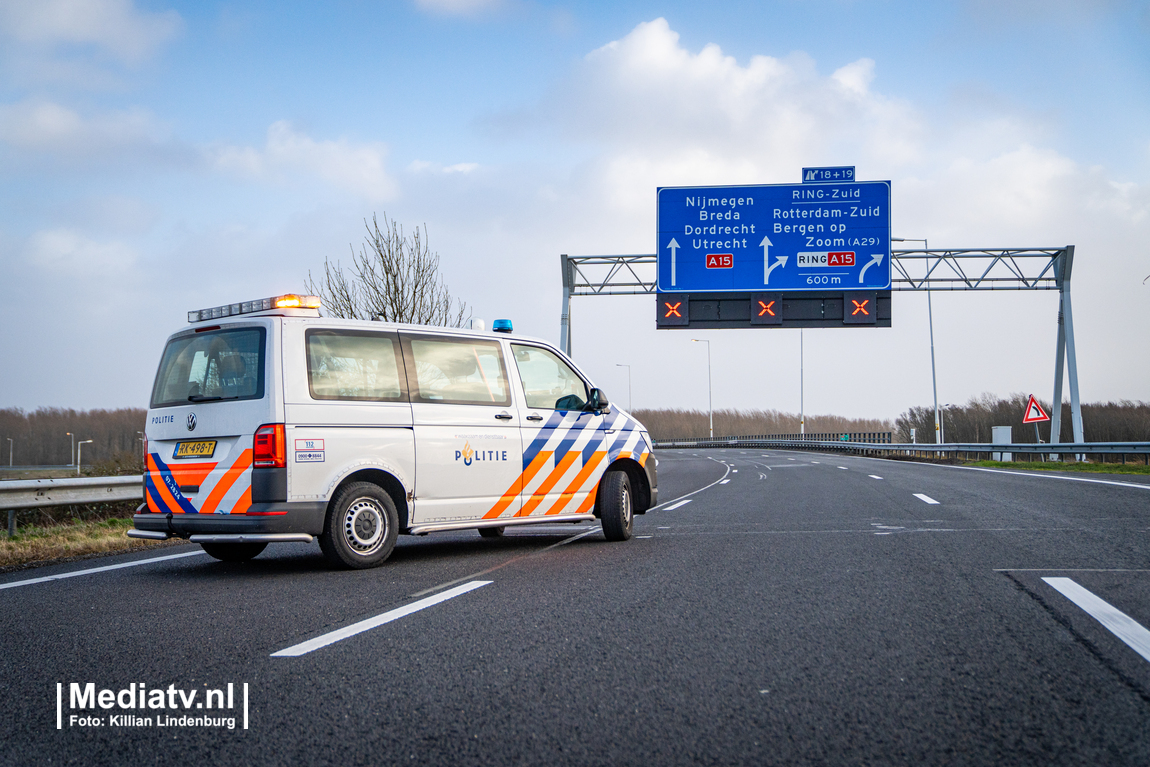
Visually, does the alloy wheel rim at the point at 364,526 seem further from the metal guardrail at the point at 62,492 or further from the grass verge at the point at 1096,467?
the grass verge at the point at 1096,467

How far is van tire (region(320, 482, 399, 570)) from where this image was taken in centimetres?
692

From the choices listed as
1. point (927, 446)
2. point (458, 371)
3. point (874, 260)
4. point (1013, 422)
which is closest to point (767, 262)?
point (874, 260)

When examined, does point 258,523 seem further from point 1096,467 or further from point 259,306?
point 1096,467

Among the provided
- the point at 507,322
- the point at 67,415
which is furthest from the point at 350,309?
the point at 67,415

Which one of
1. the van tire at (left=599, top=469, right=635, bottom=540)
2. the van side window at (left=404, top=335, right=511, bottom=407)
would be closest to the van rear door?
the van side window at (left=404, top=335, right=511, bottom=407)

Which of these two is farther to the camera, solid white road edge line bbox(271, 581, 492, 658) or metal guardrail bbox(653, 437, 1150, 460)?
metal guardrail bbox(653, 437, 1150, 460)

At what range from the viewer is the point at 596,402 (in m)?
9.00

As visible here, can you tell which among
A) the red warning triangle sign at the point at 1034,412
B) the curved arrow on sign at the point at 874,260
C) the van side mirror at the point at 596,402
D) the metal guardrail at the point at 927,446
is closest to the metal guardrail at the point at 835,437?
the metal guardrail at the point at 927,446

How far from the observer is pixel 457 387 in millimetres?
7934

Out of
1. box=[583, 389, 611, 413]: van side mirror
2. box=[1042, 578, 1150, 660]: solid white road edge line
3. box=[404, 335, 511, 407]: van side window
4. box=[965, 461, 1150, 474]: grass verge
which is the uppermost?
box=[404, 335, 511, 407]: van side window

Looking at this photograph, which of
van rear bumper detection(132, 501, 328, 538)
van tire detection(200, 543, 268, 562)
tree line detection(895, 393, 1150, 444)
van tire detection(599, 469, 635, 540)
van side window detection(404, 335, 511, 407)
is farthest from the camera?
tree line detection(895, 393, 1150, 444)

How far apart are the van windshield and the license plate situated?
0.33 metres

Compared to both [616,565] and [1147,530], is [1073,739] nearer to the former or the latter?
[616,565]

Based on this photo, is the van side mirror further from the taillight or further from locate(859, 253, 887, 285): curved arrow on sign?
locate(859, 253, 887, 285): curved arrow on sign
